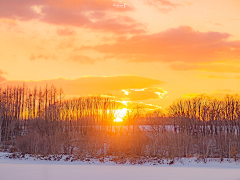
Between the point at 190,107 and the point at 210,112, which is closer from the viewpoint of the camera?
the point at 210,112

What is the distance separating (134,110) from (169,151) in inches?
1309

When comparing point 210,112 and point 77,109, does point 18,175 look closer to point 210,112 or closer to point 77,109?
point 210,112

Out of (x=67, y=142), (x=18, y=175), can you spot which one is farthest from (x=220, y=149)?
(x=18, y=175)

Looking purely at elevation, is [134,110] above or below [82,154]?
above

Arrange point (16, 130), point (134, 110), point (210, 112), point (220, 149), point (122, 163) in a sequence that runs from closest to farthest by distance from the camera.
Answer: point (122, 163)
point (220, 149)
point (210, 112)
point (16, 130)
point (134, 110)

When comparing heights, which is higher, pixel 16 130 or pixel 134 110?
pixel 134 110

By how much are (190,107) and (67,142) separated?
36.4 meters

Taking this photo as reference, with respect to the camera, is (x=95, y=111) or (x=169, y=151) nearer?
(x=169, y=151)

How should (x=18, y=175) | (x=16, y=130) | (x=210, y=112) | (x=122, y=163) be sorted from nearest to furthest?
(x=18, y=175)
(x=122, y=163)
(x=210, y=112)
(x=16, y=130)

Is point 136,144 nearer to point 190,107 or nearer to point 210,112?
point 210,112

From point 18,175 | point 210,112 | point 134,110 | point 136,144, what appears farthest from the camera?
point 134,110

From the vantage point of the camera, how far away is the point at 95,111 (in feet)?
229

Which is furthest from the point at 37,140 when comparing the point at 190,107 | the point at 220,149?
the point at 190,107

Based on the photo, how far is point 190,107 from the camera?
2618 inches
